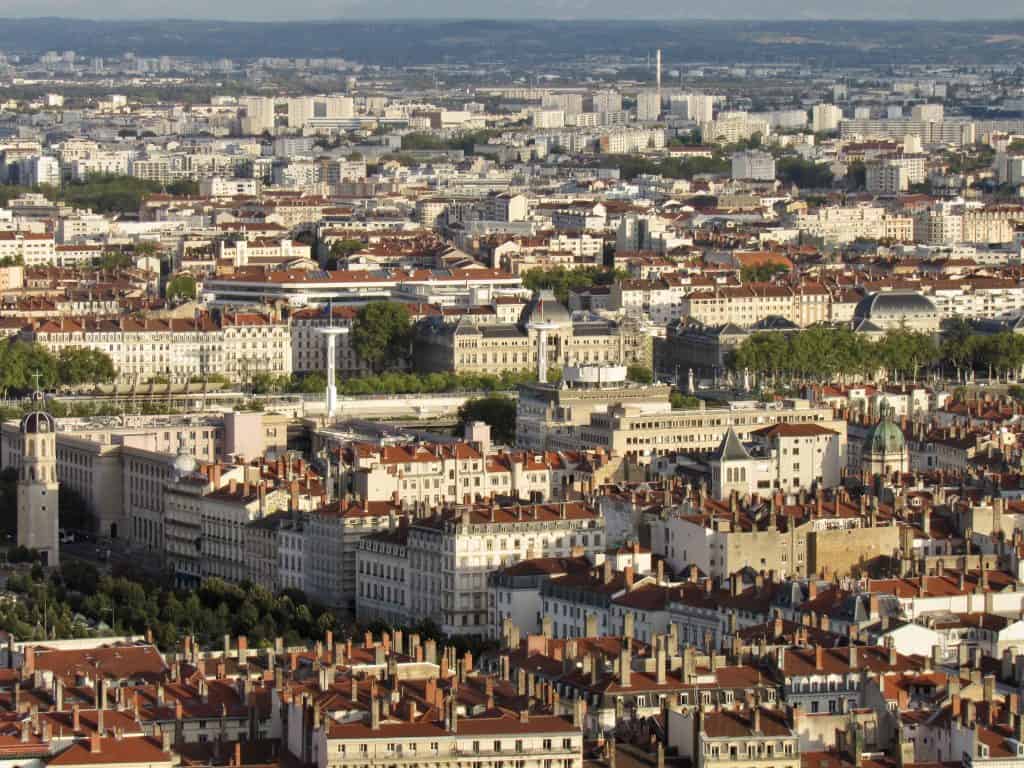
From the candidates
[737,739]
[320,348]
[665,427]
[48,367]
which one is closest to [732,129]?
[320,348]

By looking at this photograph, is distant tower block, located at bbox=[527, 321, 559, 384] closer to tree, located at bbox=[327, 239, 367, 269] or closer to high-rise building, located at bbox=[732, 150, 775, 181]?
tree, located at bbox=[327, 239, 367, 269]

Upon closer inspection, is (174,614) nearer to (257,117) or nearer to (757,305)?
(757,305)

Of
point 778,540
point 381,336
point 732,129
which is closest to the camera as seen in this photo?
point 778,540

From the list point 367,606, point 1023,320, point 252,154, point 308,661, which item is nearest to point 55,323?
point 1023,320

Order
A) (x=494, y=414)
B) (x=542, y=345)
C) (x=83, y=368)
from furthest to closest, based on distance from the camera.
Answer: (x=83, y=368)
(x=542, y=345)
(x=494, y=414)

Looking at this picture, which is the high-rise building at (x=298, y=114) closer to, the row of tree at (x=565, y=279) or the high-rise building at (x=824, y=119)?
the high-rise building at (x=824, y=119)

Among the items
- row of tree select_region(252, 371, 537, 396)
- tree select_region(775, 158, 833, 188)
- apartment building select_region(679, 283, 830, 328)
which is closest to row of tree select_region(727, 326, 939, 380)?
row of tree select_region(252, 371, 537, 396)
